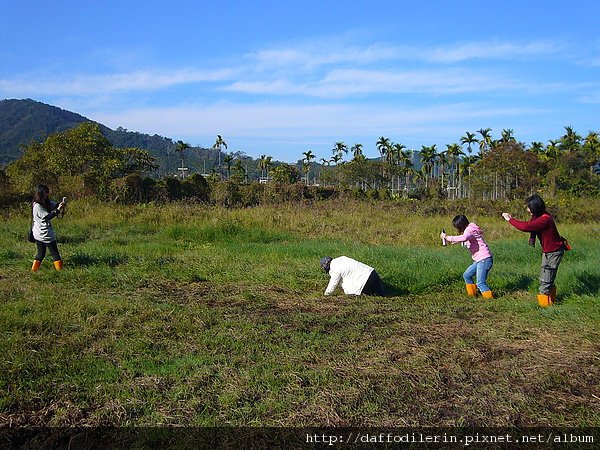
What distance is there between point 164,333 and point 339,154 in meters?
77.8

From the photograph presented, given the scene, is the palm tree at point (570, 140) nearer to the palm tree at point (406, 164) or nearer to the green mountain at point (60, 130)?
the palm tree at point (406, 164)

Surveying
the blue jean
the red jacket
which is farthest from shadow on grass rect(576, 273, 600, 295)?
the blue jean

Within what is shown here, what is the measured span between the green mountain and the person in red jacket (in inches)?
4883

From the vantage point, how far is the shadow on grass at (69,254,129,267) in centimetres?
884

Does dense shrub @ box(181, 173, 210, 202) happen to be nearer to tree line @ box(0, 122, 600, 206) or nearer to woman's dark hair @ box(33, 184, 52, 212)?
tree line @ box(0, 122, 600, 206)

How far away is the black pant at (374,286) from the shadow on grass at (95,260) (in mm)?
4355

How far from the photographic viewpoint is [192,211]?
52.7 feet

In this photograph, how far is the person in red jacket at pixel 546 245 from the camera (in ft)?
22.1

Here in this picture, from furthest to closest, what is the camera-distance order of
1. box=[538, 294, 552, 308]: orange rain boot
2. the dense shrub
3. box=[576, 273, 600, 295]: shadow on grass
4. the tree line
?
the dense shrub < the tree line < box=[576, 273, 600, 295]: shadow on grass < box=[538, 294, 552, 308]: orange rain boot

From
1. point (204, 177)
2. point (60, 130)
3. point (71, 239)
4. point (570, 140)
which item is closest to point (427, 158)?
point (570, 140)

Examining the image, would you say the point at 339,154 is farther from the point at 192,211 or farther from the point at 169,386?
the point at 169,386

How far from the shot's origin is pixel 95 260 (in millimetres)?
9000

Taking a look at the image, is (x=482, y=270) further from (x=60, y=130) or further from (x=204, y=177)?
(x=60, y=130)

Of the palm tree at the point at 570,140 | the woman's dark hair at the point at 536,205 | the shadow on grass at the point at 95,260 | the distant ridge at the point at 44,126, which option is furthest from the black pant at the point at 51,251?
the distant ridge at the point at 44,126
